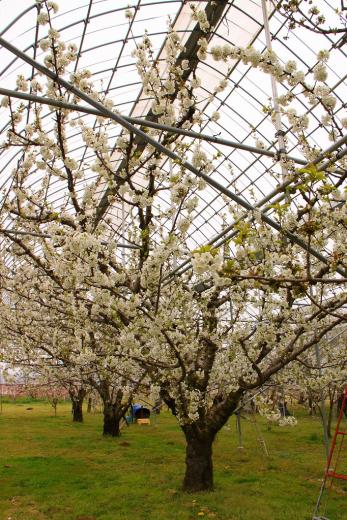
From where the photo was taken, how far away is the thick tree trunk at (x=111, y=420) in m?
16.4

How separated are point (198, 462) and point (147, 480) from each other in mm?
1927

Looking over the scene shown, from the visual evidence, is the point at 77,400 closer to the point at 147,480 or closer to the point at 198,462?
the point at 147,480

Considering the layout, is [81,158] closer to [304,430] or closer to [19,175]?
[19,175]

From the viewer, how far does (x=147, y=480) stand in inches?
400

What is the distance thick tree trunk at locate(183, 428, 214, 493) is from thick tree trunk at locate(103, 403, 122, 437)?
776 cm

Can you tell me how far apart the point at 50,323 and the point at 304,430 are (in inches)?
537

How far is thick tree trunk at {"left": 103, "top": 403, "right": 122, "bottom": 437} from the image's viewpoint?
16.4m

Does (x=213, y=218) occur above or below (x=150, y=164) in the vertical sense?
above

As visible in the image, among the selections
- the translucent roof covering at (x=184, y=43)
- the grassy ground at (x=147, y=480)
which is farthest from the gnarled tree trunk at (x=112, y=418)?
the translucent roof covering at (x=184, y=43)

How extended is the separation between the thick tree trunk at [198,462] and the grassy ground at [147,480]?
0.23 m

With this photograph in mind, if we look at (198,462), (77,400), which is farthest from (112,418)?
Answer: (198,462)

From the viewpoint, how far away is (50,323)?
34.1 feet

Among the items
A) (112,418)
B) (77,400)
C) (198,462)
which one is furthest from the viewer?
(77,400)

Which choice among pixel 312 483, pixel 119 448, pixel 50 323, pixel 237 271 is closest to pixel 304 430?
pixel 119 448
